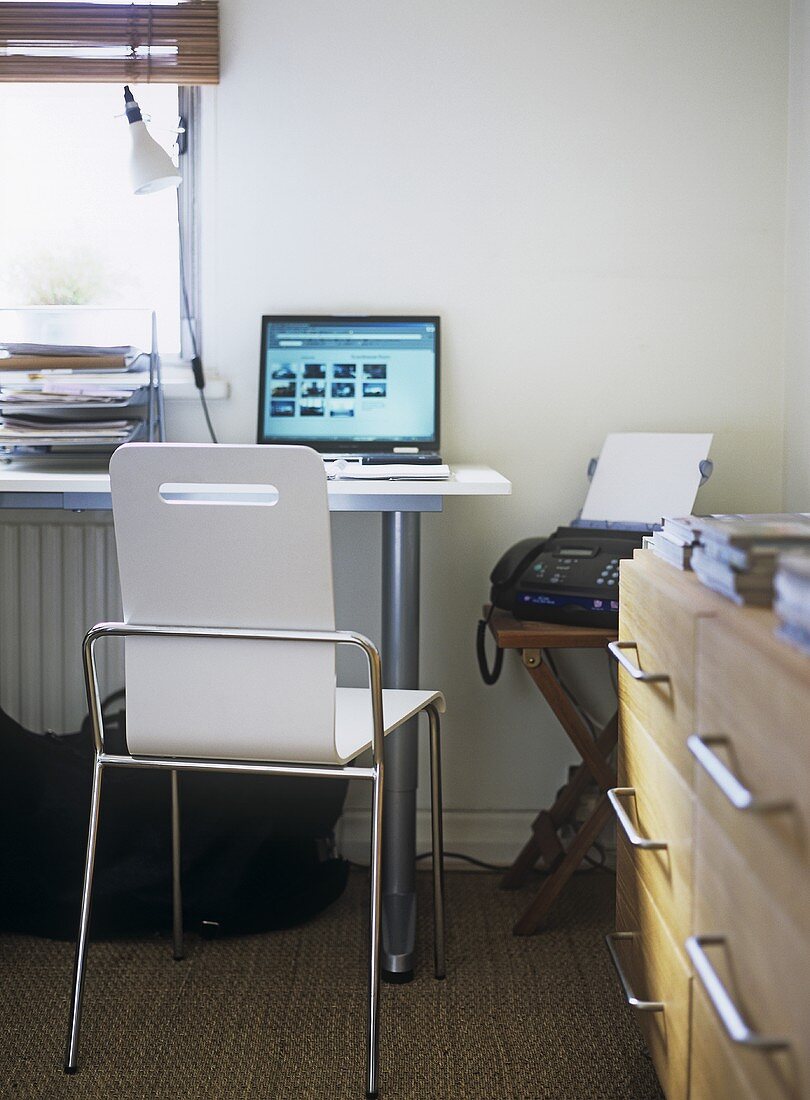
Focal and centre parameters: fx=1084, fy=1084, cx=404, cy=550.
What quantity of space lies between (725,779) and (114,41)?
2.19m

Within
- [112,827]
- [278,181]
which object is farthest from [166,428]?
[112,827]

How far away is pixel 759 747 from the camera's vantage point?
892 mm

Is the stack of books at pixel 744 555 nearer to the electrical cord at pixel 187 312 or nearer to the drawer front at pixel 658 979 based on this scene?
the drawer front at pixel 658 979

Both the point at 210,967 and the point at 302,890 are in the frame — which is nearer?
the point at 210,967

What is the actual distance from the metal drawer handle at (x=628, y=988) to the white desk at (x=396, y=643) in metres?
0.51

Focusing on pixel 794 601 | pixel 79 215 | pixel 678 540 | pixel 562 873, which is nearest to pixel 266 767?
pixel 678 540

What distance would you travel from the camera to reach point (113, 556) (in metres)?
2.51

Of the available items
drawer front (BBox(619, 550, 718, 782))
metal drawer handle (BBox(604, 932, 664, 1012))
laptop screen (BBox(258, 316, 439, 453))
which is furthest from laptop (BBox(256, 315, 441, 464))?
metal drawer handle (BBox(604, 932, 664, 1012))

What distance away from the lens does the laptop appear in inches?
95.5

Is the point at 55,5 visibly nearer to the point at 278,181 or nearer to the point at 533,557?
the point at 278,181

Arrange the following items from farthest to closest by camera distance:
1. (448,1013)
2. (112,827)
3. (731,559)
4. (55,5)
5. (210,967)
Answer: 1. (55,5)
2. (112,827)
3. (210,967)
4. (448,1013)
5. (731,559)

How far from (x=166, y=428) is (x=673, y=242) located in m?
1.24

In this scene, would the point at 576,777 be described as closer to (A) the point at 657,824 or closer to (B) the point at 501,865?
(B) the point at 501,865

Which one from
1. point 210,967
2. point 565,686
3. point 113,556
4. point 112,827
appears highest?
point 113,556
